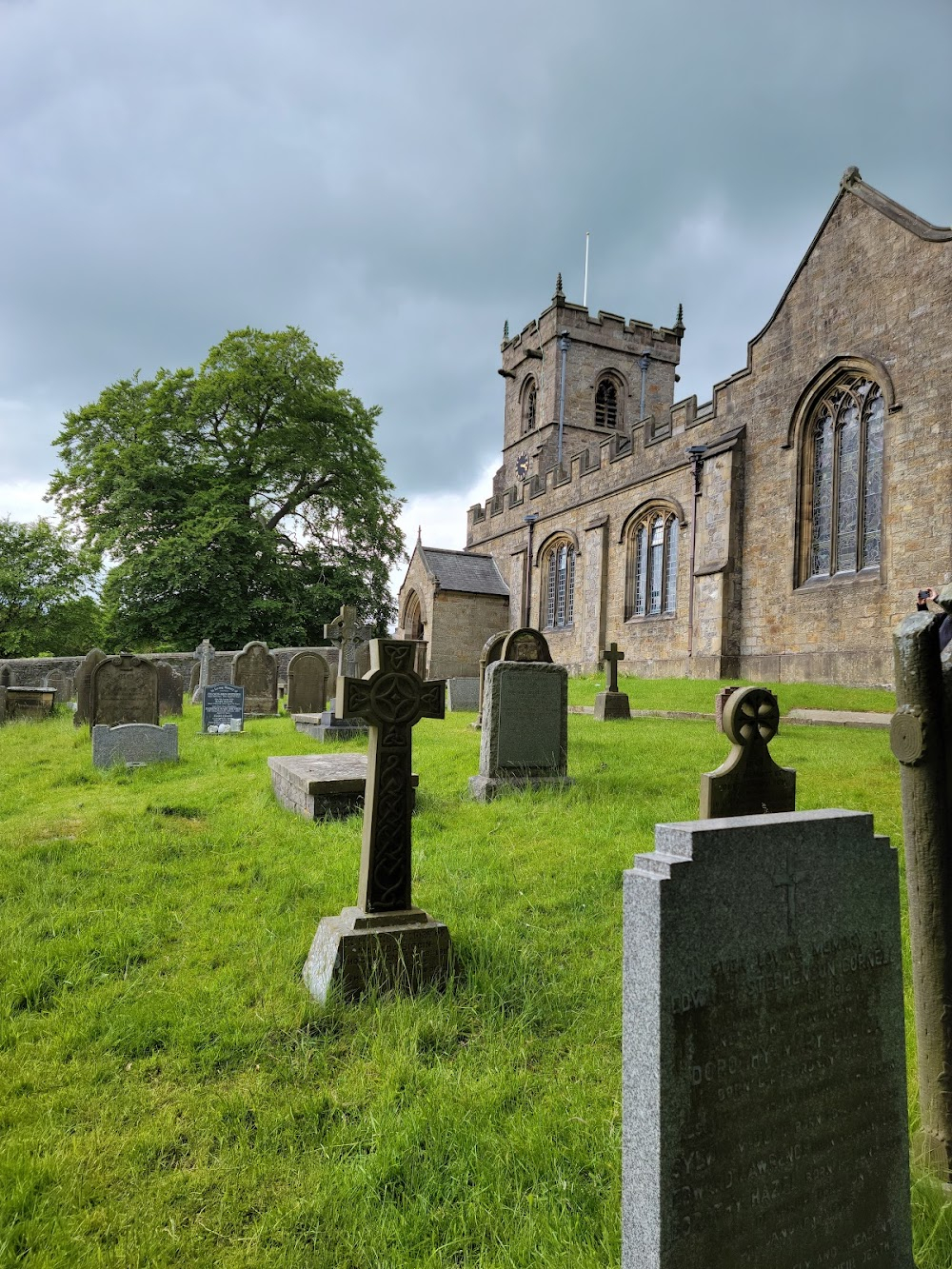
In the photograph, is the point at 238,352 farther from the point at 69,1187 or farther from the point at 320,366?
the point at 69,1187

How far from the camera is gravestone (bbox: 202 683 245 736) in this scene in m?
11.6

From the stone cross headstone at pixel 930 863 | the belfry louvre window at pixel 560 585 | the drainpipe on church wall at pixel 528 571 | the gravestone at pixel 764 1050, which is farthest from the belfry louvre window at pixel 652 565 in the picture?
the gravestone at pixel 764 1050

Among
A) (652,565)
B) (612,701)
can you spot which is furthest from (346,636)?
(652,565)

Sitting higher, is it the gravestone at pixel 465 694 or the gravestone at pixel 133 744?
the gravestone at pixel 465 694

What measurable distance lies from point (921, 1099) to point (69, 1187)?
246 centimetres

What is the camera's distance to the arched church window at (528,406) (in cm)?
3750

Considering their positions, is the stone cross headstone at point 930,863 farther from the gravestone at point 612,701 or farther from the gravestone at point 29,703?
the gravestone at point 29,703

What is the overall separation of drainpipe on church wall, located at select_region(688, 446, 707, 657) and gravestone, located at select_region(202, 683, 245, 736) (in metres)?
11.6

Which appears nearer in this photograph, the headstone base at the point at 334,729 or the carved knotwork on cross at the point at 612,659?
the headstone base at the point at 334,729

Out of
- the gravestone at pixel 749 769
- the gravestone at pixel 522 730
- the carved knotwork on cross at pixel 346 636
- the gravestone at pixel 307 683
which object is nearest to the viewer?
the gravestone at pixel 749 769

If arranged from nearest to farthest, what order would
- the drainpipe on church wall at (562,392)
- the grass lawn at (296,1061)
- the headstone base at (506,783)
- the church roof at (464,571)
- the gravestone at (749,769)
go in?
the grass lawn at (296,1061)
the gravestone at (749,769)
the headstone base at (506,783)
the church roof at (464,571)
the drainpipe on church wall at (562,392)

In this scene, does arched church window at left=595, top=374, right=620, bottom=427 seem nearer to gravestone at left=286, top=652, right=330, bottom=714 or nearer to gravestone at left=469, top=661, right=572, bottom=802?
gravestone at left=286, top=652, right=330, bottom=714

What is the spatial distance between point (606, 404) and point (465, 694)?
24786 millimetres

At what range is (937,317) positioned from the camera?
544 inches
